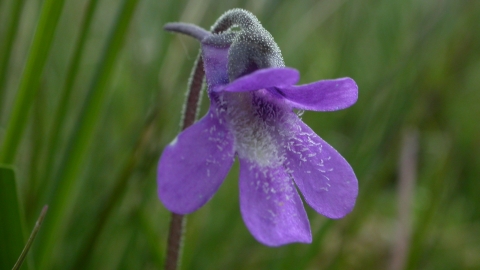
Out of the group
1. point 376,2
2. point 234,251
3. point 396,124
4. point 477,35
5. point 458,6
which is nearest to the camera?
point 396,124

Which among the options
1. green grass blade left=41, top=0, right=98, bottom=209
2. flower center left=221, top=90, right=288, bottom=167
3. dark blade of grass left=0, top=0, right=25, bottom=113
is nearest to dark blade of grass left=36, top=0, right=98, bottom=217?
green grass blade left=41, top=0, right=98, bottom=209

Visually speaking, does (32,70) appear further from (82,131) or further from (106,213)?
(106,213)

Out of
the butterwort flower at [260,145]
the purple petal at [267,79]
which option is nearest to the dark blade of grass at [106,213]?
the butterwort flower at [260,145]

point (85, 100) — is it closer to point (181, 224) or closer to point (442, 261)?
point (181, 224)

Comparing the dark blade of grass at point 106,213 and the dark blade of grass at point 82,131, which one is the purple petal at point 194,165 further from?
the dark blade of grass at point 106,213

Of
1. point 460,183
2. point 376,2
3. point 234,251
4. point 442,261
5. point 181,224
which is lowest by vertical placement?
point 234,251

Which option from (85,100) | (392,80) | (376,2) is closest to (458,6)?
(376,2)

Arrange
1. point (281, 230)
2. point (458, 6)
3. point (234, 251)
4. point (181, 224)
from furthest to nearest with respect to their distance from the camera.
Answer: point (458, 6), point (234, 251), point (181, 224), point (281, 230)
